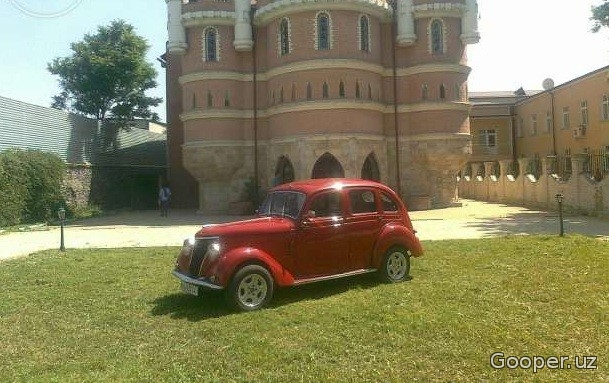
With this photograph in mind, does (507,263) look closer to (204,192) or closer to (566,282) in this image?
(566,282)

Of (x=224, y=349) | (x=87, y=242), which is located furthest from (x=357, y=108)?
(x=224, y=349)

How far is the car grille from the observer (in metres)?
6.62

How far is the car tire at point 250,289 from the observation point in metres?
6.30

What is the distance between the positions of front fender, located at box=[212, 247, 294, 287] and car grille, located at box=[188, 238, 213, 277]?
395 millimetres

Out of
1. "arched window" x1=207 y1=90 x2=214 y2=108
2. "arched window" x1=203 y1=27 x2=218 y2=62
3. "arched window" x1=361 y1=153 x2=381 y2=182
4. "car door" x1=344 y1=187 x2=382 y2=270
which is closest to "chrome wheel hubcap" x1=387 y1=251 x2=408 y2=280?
"car door" x1=344 y1=187 x2=382 y2=270

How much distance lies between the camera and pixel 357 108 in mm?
23641

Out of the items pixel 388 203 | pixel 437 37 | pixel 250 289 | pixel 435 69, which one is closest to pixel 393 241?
pixel 388 203

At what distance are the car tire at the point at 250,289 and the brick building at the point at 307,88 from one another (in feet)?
56.8

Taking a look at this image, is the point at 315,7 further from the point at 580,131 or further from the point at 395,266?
the point at 580,131

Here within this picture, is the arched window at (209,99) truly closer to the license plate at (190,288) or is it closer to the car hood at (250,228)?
the car hood at (250,228)

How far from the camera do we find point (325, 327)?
548cm

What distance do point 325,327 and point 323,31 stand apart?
20.5 metres

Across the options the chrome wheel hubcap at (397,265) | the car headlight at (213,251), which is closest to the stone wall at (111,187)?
the car headlight at (213,251)

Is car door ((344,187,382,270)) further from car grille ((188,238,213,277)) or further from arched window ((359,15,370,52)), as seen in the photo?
arched window ((359,15,370,52))
